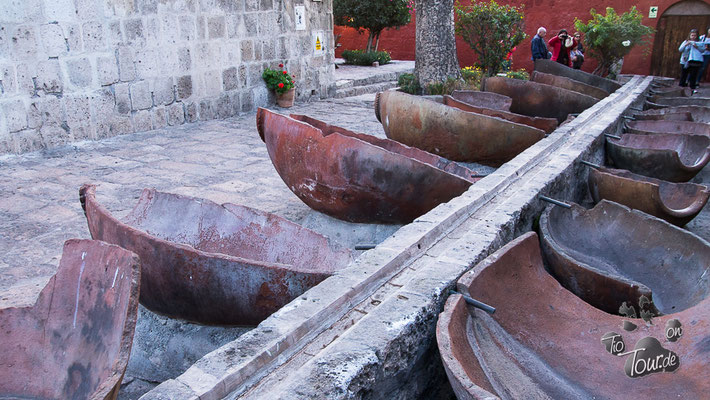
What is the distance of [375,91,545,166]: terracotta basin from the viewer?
476 cm

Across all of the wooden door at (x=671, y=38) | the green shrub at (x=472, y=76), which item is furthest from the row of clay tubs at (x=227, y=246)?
the wooden door at (x=671, y=38)

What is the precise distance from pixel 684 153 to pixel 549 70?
4.09 metres

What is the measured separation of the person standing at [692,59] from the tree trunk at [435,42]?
5.78m

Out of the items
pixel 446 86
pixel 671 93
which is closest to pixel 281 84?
pixel 446 86

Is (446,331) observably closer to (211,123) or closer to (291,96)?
(211,123)

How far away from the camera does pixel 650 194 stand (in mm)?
3744

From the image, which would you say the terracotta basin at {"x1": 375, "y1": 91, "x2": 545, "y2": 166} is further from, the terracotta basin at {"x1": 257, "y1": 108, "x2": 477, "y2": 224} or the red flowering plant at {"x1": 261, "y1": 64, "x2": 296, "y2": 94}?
the red flowering plant at {"x1": 261, "y1": 64, "x2": 296, "y2": 94}

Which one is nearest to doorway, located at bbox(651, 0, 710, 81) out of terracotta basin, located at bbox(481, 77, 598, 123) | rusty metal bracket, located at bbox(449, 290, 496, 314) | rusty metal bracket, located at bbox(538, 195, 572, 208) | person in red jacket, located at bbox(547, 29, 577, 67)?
person in red jacket, located at bbox(547, 29, 577, 67)

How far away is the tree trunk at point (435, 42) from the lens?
10.4 metres

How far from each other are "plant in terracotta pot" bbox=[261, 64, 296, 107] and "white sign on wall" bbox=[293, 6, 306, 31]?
87 cm

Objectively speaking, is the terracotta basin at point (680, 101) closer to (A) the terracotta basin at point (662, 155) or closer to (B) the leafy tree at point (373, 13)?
(A) the terracotta basin at point (662, 155)

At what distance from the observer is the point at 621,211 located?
11.3 feet

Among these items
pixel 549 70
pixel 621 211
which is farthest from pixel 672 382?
pixel 549 70

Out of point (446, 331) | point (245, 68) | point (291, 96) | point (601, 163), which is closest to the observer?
point (446, 331)
